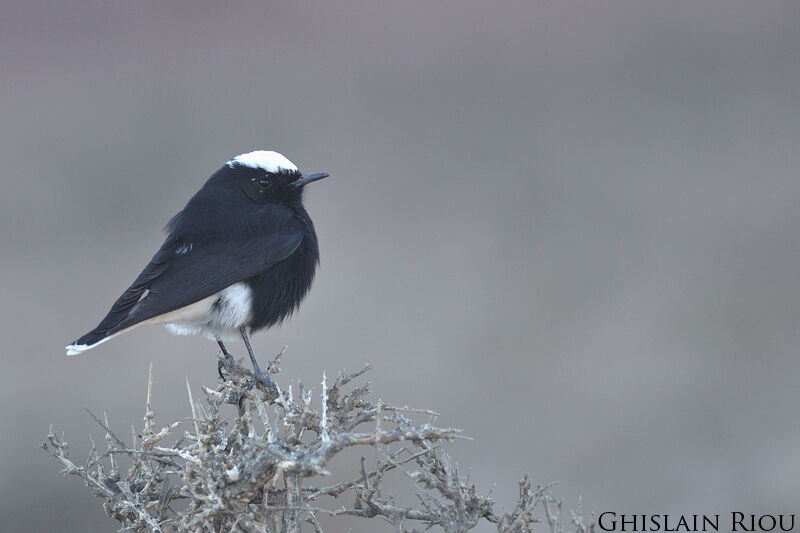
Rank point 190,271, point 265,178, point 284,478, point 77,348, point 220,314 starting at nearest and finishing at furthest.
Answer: point 284,478 < point 77,348 < point 190,271 < point 220,314 < point 265,178

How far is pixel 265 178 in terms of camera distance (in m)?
5.87

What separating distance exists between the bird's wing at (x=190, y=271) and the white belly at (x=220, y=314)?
0.26ft

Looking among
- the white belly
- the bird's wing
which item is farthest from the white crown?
the white belly

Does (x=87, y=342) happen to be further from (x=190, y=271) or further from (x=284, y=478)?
(x=284, y=478)

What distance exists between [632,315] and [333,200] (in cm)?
342

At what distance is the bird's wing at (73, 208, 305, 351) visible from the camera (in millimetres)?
4840

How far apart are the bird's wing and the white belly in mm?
78

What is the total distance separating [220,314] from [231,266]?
0.76ft

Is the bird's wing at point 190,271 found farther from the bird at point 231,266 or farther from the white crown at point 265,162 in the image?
the white crown at point 265,162

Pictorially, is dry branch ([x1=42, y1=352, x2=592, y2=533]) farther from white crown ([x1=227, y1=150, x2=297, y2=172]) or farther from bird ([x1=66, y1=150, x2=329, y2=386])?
white crown ([x1=227, y1=150, x2=297, y2=172])

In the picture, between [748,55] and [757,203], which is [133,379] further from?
[748,55]

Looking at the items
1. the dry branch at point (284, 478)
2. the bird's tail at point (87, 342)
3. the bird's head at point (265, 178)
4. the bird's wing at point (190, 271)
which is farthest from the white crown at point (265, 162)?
the dry branch at point (284, 478)

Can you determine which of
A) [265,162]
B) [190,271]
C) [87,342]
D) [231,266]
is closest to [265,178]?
[265,162]

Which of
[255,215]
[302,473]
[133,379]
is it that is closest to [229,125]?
[133,379]
